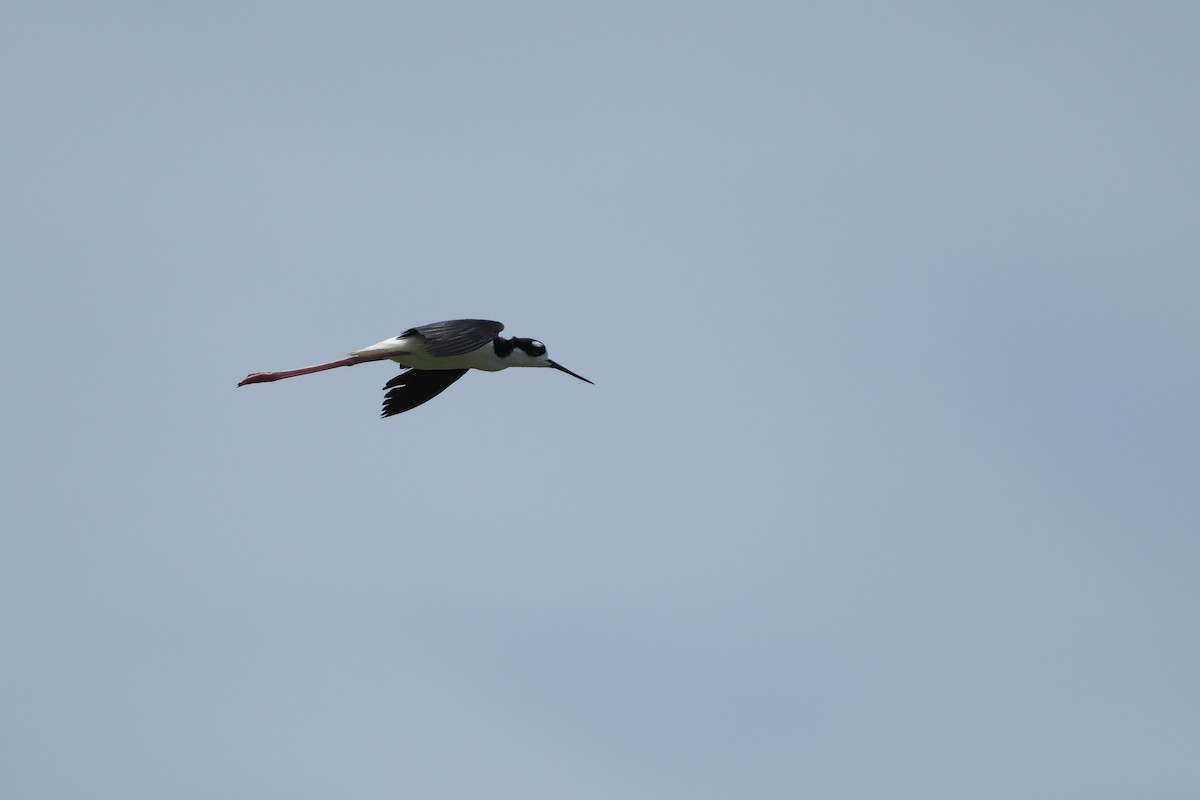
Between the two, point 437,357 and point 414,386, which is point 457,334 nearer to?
point 437,357

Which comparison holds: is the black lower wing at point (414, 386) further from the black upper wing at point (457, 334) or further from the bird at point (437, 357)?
the black upper wing at point (457, 334)

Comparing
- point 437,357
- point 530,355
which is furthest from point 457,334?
point 530,355

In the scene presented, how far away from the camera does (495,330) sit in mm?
19359

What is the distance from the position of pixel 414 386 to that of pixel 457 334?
7.56ft

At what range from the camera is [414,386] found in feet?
69.5

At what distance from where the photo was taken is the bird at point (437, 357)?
19031mm

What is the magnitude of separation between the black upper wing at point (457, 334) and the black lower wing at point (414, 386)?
168 centimetres

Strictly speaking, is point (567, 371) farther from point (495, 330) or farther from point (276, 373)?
point (276, 373)

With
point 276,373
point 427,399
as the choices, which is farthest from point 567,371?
point 276,373

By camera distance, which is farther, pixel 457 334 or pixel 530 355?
pixel 530 355

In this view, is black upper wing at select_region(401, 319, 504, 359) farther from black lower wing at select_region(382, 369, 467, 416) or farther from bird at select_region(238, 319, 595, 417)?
black lower wing at select_region(382, 369, 467, 416)

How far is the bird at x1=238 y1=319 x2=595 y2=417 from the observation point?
62.4 ft

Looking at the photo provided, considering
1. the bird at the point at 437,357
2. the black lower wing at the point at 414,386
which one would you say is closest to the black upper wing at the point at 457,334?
the bird at the point at 437,357

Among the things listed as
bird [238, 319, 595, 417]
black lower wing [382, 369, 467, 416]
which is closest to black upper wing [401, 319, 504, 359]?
bird [238, 319, 595, 417]
